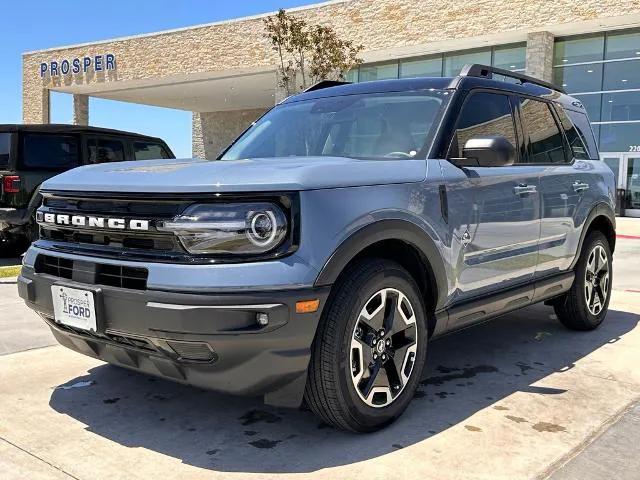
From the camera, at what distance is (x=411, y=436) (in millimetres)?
3066

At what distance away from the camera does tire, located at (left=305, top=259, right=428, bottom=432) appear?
9.18 feet

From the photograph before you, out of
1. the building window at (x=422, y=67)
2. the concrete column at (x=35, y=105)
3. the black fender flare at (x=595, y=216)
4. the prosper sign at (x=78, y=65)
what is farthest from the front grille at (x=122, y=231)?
the concrete column at (x=35, y=105)

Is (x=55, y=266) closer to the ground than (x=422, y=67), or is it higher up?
closer to the ground

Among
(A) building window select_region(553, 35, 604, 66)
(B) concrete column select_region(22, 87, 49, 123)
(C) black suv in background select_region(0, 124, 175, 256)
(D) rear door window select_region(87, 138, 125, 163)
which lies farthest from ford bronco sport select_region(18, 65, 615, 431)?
(B) concrete column select_region(22, 87, 49, 123)

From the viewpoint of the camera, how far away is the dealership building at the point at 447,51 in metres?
22.4

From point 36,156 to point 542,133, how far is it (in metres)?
6.32

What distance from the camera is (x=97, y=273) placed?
2.84 m

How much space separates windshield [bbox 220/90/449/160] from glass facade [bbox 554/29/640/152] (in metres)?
21.5

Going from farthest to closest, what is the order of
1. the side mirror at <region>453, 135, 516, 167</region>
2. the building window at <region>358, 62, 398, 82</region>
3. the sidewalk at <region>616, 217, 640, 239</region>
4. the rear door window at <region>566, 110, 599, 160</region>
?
the building window at <region>358, 62, 398, 82</region> < the sidewalk at <region>616, 217, 640, 239</region> < the rear door window at <region>566, 110, 599, 160</region> < the side mirror at <region>453, 135, 516, 167</region>

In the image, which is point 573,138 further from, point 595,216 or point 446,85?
point 446,85

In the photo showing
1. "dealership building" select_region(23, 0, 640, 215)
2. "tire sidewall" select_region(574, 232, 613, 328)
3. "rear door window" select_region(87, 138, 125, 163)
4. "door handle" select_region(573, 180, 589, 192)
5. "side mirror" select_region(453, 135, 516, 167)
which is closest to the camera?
"side mirror" select_region(453, 135, 516, 167)

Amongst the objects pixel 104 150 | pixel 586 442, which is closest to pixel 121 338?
pixel 586 442

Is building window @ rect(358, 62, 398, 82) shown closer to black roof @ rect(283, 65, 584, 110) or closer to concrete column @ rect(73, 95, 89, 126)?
concrete column @ rect(73, 95, 89, 126)

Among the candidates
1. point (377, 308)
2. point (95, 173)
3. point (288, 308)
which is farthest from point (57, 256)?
point (377, 308)
